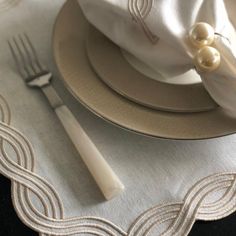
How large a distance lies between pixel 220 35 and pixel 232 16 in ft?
0.26

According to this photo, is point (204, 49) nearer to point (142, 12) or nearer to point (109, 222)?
point (142, 12)

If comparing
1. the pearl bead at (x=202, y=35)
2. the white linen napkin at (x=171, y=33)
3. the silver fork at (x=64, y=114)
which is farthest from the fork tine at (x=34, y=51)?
the pearl bead at (x=202, y=35)

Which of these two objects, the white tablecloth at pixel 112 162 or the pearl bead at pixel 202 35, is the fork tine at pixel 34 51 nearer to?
the white tablecloth at pixel 112 162

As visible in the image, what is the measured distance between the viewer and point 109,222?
433 millimetres

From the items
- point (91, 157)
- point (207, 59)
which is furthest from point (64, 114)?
point (207, 59)

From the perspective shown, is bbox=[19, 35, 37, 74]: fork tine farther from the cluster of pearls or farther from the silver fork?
the cluster of pearls

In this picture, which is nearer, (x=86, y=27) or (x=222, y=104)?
(x=222, y=104)

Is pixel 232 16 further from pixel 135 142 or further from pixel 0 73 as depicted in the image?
pixel 0 73

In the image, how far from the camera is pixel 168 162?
18.6 inches

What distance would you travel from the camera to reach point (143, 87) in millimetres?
474

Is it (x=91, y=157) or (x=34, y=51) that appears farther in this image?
(x=34, y=51)

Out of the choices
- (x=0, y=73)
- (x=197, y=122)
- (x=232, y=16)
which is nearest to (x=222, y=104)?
(x=197, y=122)

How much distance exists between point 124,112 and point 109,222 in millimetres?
119

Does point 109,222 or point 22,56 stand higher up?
point 22,56
